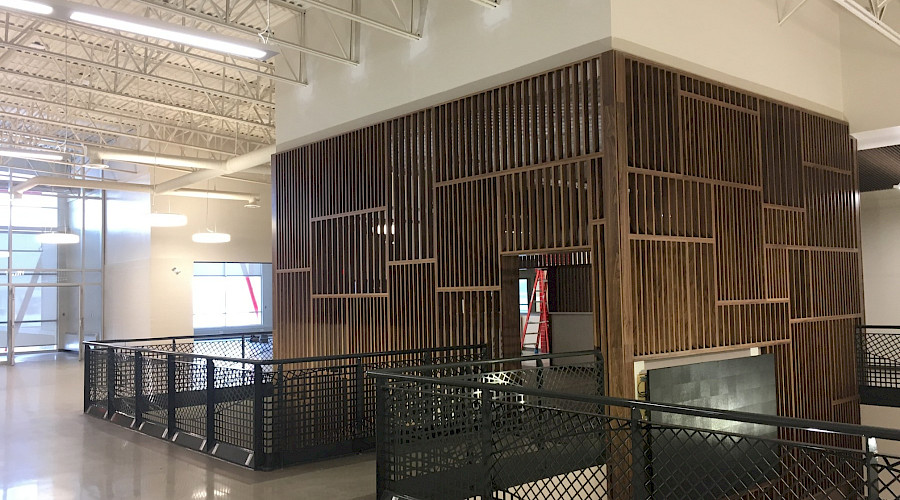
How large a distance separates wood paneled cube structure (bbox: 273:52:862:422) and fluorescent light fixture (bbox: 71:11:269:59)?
2.54 meters

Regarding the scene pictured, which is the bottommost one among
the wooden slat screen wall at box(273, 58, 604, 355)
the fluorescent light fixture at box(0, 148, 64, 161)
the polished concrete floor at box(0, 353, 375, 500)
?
the polished concrete floor at box(0, 353, 375, 500)

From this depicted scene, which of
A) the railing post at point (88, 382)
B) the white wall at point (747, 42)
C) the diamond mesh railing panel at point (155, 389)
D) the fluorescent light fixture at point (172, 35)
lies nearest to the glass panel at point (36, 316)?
the railing post at point (88, 382)

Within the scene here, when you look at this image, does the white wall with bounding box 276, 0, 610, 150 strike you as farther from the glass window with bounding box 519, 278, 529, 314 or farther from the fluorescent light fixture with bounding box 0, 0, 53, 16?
the glass window with bounding box 519, 278, 529, 314

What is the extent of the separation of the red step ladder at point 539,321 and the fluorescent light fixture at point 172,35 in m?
8.06

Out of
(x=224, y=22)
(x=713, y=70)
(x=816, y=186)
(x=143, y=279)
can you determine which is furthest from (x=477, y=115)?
(x=143, y=279)

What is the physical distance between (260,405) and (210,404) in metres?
0.90

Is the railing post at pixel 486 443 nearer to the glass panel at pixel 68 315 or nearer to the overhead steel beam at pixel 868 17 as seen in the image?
the overhead steel beam at pixel 868 17

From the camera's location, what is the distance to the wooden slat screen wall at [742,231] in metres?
6.68

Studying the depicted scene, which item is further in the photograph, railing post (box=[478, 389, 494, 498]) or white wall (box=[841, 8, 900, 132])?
white wall (box=[841, 8, 900, 132])

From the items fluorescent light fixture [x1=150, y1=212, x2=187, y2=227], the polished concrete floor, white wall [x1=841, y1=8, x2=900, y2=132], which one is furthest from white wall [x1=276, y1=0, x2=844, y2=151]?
the polished concrete floor

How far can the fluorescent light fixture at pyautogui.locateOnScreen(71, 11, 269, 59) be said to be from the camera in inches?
226

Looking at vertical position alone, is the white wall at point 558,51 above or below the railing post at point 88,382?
above

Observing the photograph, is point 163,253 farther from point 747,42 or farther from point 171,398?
point 747,42

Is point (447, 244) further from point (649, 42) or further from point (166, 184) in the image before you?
point (166, 184)
